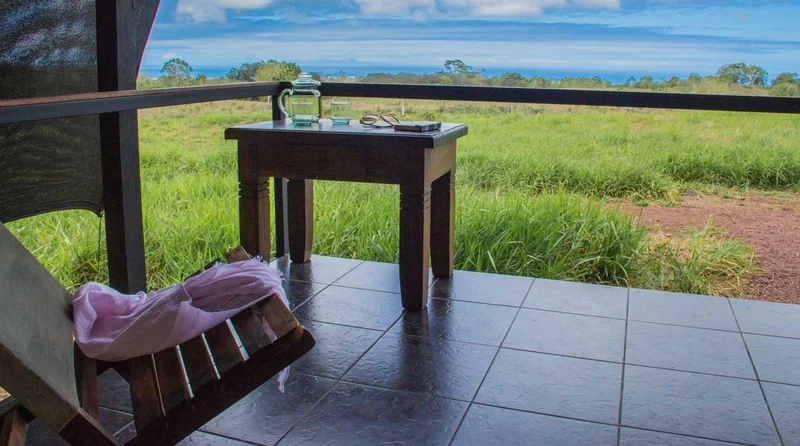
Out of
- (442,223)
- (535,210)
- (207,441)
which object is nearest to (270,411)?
(207,441)

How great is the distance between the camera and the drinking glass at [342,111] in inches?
118

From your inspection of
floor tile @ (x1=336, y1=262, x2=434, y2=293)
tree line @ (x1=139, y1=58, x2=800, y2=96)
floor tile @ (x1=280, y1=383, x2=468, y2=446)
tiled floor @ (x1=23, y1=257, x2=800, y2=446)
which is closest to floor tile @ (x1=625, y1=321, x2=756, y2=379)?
tiled floor @ (x1=23, y1=257, x2=800, y2=446)

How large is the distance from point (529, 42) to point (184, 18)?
9.41m

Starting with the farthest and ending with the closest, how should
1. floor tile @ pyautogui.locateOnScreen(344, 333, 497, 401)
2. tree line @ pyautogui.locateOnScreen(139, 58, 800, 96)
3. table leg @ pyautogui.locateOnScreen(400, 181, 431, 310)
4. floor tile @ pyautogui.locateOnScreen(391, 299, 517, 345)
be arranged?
tree line @ pyautogui.locateOnScreen(139, 58, 800, 96) → table leg @ pyautogui.locateOnScreen(400, 181, 431, 310) → floor tile @ pyautogui.locateOnScreen(391, 299, 517, 345) → floor tile @ pyautogui.locateOnScreen(344, 333, 497, 401)

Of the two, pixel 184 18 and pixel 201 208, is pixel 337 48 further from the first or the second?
pixel 201 208

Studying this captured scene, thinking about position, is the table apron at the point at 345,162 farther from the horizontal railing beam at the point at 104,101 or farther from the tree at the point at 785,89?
the tree at the point at 785,89

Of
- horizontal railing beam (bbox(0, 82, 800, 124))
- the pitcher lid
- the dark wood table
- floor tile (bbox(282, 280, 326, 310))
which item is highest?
the pitcher lid

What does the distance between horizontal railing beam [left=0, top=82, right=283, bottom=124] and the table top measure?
17cm

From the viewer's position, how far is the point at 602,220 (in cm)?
434

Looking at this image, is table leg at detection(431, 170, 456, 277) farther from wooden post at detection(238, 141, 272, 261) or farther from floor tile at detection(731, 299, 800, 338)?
floor tile at detection(731, 299, 800, 338)

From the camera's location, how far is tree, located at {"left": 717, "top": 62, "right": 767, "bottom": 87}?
472 inches

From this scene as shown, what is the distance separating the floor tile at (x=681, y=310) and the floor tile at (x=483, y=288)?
43cm

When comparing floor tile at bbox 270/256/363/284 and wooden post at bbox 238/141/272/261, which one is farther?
floor tile at bbox 270/256/363/284

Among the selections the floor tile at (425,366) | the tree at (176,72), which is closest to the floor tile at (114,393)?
the floor tile at (425,366)
